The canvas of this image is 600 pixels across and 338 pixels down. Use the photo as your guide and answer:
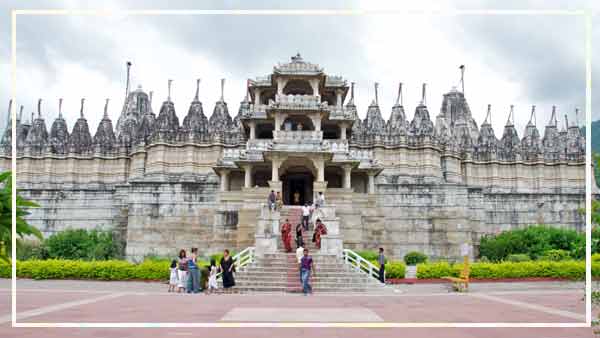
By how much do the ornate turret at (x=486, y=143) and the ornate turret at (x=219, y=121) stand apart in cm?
2353

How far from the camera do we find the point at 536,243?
33344mm

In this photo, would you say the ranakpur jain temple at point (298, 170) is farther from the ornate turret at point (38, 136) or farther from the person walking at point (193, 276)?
the person walking at point (193, 276)

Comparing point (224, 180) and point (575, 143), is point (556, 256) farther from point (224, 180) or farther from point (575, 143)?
point (575, 143)

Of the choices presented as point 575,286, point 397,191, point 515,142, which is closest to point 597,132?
point 515,142

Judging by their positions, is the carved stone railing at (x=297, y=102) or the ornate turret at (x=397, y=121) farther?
the ornate turret at (x=397, y=121)

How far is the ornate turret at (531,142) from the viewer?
5084 centimetres

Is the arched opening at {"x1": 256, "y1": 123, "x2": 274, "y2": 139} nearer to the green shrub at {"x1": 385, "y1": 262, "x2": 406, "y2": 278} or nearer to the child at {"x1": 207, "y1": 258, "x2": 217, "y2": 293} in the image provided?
the green shrub at {"x1": 385, "y1": 262, "x2": 406, "y2": 278}

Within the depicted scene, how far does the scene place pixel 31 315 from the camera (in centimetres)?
1215

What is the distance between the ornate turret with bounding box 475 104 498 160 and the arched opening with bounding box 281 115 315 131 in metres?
21.8

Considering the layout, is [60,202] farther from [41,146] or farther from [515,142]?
[515,142]

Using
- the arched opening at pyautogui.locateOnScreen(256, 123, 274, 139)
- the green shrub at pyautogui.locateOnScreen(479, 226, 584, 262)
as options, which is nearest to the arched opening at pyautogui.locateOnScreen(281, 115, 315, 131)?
the arched opening at pyautogui.locateOnScreen(256, 123, 274, 139)

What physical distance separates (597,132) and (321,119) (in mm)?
106895

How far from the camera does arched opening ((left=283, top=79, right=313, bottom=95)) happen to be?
3564 centimetres

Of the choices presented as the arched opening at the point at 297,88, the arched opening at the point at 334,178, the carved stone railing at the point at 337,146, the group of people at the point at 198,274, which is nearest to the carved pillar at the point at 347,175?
the carved stone railing at the point at 337,146
